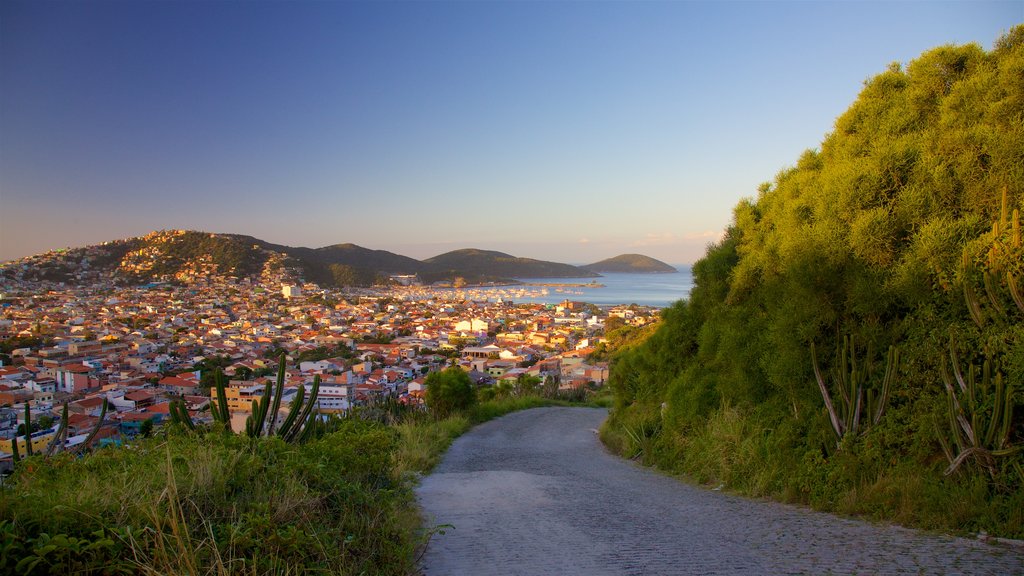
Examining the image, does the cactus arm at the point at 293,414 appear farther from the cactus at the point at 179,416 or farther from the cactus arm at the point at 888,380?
the cactus arm at the point at 888,380

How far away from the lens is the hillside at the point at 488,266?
300 ft

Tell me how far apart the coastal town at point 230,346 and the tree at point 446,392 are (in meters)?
1.04

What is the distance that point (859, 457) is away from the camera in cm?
539

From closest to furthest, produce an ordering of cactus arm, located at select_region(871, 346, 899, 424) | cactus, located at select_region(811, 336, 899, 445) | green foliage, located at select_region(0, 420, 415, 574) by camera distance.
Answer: green foliage, located at select_region(0, 420, 415, 574)
cactus arm, located at select_region(871, 346, 899, 424)
cactus, located at select_region(811, 336, 899, 445)

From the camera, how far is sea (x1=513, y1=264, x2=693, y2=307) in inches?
2901

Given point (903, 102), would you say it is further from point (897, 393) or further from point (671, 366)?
point (671, 366)

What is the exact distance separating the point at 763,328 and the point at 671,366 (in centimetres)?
288

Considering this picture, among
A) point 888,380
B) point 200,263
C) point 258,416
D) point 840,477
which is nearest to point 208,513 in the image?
point 258,416

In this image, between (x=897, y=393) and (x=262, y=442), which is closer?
(x=262, y=442)

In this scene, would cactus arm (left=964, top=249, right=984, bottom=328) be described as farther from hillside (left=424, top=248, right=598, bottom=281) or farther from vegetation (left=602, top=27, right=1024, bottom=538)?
hillside (left=424, top=248, right=598, bottom=281)

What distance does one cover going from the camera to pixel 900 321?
5.55 m

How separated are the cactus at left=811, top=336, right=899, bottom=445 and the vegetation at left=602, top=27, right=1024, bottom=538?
0.07 feet

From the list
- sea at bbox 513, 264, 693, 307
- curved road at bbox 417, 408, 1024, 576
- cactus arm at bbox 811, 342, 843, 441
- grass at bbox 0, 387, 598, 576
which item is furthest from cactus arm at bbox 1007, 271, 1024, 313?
sea at bbox 513, 264, 693, 307

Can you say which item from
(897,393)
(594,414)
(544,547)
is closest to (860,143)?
(897,393)
